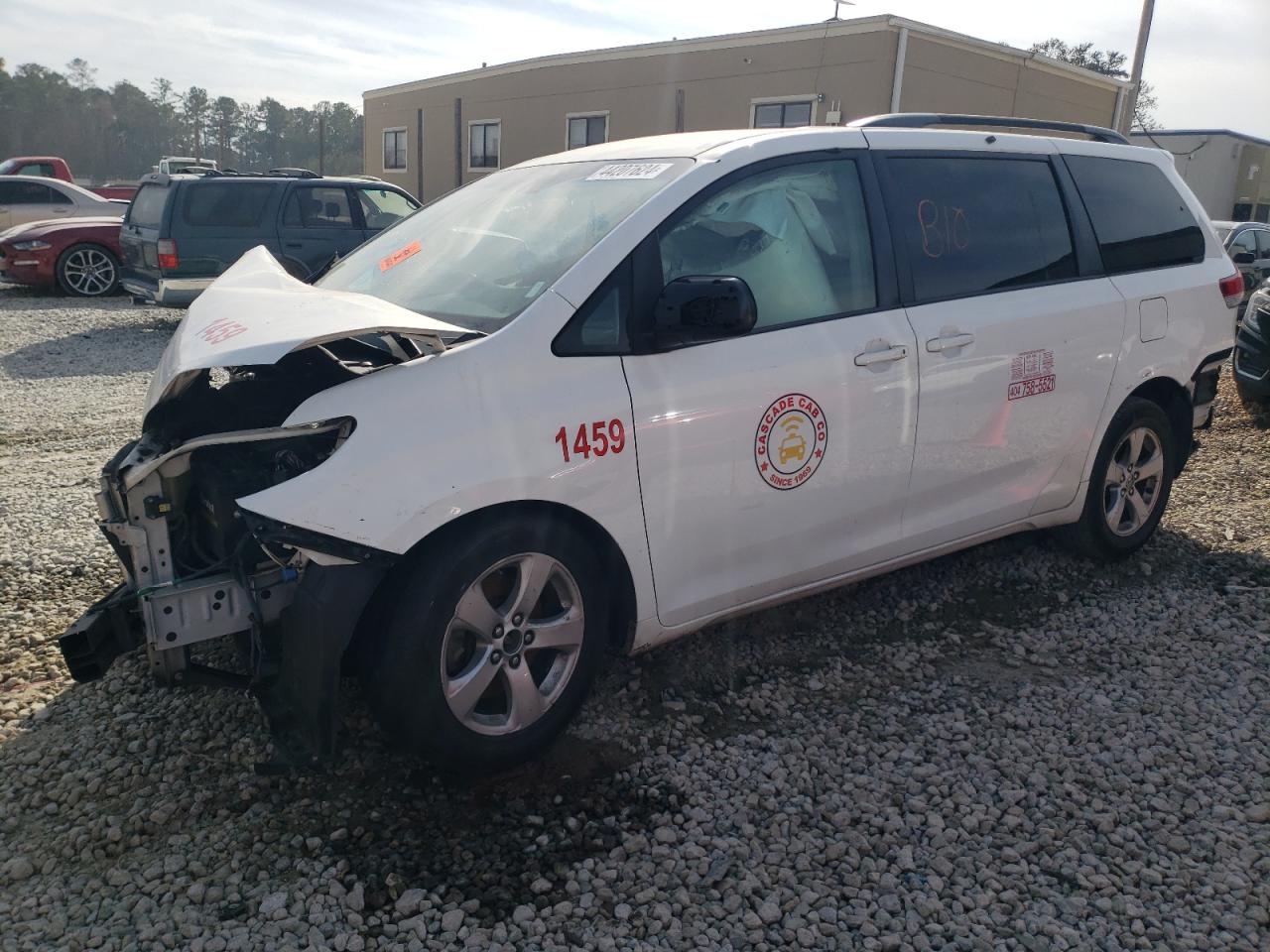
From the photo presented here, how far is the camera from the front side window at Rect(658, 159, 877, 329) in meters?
3.30

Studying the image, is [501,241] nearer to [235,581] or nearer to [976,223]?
[235,581]

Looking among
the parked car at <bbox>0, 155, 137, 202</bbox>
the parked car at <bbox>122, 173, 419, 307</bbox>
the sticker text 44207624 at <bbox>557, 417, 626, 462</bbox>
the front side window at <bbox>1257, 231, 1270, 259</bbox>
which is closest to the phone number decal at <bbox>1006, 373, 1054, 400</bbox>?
the sticker text 44207624 at <bbox>557, 417, 626, 462</bbox>

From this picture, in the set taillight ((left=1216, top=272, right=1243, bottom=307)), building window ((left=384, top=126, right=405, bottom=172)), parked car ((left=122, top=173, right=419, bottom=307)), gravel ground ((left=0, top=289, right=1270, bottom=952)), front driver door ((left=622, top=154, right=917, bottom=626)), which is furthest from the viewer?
building window ((left=384, top=126, right=405, bottom=172))

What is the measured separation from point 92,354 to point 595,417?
881cm

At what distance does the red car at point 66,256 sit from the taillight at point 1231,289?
44.0 feet

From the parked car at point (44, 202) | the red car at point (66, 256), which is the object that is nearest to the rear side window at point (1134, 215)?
the red car at point (66, 256)

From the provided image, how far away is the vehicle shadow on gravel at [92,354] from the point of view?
30.2ft

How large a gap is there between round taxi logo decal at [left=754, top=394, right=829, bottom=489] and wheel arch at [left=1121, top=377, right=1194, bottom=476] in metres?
2.15

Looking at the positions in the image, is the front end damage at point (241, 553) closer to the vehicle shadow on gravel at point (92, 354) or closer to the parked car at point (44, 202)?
the vehicle shadow on gravel at point (92, 354)

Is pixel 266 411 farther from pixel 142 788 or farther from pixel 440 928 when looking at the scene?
pixel 440 928

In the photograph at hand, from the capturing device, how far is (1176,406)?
16.1 ft

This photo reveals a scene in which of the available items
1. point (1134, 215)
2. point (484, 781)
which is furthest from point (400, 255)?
point (1134, 215)

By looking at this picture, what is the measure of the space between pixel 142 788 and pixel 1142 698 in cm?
337

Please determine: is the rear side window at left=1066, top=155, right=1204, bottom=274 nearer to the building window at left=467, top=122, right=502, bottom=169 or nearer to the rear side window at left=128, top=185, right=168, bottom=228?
the rear side window at left=128, top=185, right=168, bottom=228
